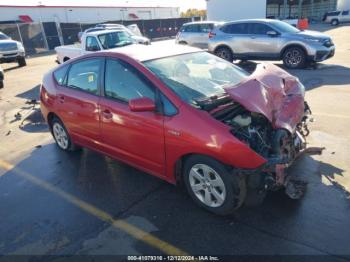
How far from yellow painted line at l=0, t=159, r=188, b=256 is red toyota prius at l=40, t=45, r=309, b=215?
68cm

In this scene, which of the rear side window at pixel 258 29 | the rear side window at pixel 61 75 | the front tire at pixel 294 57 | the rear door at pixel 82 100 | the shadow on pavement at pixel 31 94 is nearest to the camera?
the rear door at pixel 82 100

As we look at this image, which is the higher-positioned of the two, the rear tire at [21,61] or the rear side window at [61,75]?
the rear side window at [61,75]

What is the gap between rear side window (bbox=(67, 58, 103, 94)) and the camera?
4.55 metres

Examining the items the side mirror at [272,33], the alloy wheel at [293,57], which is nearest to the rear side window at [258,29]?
the side mirror at [272,33]

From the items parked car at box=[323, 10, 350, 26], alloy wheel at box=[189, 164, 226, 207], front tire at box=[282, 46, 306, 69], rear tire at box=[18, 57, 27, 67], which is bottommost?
parked car at box=[323, 10, 350, 26]

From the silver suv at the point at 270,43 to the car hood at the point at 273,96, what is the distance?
806 cm

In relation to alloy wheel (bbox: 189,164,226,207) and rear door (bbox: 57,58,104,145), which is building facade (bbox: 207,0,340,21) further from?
alloy wheel (bbox: 189,164,226,207)

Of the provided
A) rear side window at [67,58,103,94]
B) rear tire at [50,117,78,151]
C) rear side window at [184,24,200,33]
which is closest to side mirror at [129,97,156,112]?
rear side window at [67,58,103,94]

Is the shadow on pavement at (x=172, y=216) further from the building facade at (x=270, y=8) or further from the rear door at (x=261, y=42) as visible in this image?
the building facade at (x=270, y=8)

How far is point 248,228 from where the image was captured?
3379mm

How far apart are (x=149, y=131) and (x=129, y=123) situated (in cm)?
34

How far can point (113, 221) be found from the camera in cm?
368

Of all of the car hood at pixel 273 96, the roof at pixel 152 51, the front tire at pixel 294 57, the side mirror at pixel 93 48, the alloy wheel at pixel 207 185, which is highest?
the roof at pixel 152 51

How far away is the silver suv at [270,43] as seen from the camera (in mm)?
11516
